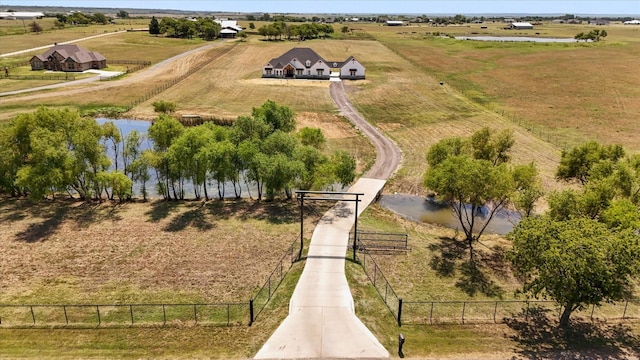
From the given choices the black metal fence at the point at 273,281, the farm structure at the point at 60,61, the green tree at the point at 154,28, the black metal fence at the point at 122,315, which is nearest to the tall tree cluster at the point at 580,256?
the black metal fence at the point at 273,281

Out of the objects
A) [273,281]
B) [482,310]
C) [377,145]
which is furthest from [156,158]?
[482,310]

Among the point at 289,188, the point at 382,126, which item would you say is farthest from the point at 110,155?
the point at 382,126

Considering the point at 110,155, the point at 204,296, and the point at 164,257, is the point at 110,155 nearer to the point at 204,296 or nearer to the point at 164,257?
the point at 164,257

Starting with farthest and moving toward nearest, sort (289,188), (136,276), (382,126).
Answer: (382,126) < (289,188) < (136,276)

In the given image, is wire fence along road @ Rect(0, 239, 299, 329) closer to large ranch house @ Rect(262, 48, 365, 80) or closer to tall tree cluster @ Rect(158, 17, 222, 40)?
large ranch house @ Rect(262, 48, 365, 80)

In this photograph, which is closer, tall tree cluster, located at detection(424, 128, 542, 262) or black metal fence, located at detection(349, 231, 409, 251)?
tall tree cluster, located at detection(424, 128, 542, 262)

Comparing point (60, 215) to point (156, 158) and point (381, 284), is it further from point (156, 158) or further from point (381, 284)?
point (381, 284)

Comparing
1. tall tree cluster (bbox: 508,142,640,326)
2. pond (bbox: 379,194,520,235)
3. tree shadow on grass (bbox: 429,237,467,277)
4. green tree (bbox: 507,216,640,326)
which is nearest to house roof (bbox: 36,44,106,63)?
pond (bbox: 379,194,520,235)
